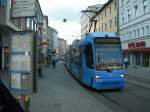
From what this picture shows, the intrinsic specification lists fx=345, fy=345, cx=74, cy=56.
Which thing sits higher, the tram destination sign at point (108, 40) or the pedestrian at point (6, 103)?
the tram destination sign at point (108, 40)

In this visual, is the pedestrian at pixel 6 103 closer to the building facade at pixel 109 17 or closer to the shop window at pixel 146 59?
the shop window at pixel 146 59

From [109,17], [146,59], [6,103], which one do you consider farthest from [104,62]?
[109,17]

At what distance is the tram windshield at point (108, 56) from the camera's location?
1805cm

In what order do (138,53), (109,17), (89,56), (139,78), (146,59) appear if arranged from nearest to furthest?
(89,56), (139,78), (146,59), (138,53), (109,17)

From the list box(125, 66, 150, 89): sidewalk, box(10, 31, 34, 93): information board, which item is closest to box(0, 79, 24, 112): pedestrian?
box(10, 31, 34, 93): information board

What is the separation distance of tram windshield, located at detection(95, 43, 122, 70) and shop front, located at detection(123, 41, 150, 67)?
2512cm

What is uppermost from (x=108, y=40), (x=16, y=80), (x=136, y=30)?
(x=136, y=30)

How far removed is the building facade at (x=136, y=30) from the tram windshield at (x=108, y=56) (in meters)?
25.1

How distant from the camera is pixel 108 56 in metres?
18.3

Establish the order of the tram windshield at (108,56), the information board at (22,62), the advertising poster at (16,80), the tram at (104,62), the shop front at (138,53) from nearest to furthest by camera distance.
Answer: the information board at (22,62), the advertising poster at (16,80), the tram at (104,62), the tram windshield at (108,56), the shop front at (138,53)

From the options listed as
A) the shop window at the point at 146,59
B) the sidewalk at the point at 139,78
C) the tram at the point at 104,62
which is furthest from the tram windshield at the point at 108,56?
the shop window at the point at 146,59

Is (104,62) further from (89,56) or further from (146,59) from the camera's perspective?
A: (146,59)

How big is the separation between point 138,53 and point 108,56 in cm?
3126

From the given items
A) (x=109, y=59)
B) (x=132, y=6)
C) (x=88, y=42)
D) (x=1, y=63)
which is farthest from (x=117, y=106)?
(x=132, y=6)
